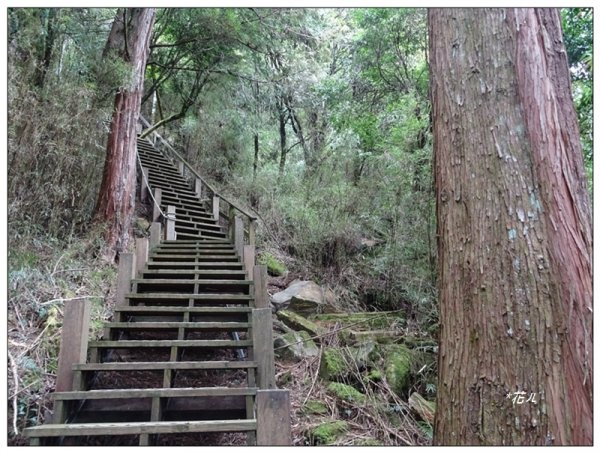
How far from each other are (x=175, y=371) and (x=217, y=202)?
557cm

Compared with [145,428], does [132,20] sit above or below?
above

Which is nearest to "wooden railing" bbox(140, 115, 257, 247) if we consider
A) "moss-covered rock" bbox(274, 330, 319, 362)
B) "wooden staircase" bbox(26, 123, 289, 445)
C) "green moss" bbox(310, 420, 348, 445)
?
"wooden staircase" bbox(26, 123, 289, 445)

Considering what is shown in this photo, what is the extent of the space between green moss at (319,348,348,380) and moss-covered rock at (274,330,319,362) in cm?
27

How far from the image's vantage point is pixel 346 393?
3.83m

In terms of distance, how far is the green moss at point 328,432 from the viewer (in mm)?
3183

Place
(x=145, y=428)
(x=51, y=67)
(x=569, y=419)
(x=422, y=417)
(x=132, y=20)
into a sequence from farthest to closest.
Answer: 1. (x=132, y=20)
2. (x=51, y=67)
3. (x=422, y=417)
4. (x=145, y=428)
5. (x=569, y=419)

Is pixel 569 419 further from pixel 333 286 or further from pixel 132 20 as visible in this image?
pixel 132 20

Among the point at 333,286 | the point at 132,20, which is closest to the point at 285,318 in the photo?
the point at 333,286

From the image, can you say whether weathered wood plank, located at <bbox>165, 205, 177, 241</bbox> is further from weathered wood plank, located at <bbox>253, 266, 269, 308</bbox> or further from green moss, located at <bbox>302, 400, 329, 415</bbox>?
green moss, located at <bbox>302, 400, 329, 415</bbox>

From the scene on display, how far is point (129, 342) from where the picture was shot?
341cm

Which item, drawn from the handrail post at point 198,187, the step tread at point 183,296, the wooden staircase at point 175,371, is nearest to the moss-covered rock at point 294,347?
the wooden staircase at point 175,371

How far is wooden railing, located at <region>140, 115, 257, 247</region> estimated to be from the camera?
668 centimetres

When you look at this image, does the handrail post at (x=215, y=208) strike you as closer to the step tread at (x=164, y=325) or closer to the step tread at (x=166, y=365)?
the step tread at (x=164, y=325)

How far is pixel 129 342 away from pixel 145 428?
1.06 m
